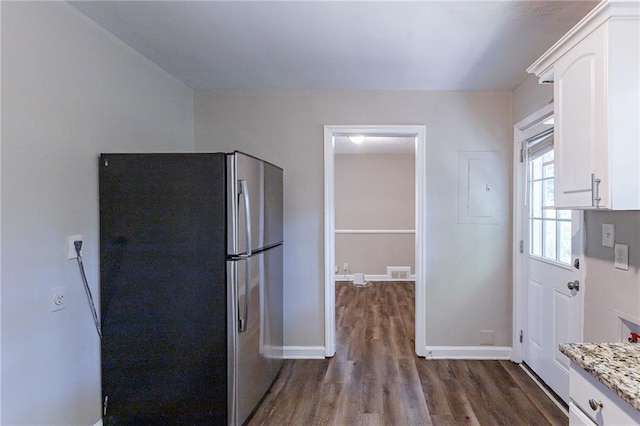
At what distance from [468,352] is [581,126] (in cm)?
232

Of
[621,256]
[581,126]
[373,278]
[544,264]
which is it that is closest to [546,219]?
[544,264]

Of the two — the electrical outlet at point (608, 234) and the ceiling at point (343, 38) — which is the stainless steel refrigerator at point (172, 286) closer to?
the ceiling at point (343, 38)

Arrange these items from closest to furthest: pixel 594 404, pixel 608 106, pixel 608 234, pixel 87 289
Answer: pixel 594 404 → pixel 608 106 → pixel 608 234 → pixel 87 289

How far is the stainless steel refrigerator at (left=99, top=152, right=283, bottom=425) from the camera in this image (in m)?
1.98

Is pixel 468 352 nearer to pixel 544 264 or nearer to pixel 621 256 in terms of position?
pixel 544 264

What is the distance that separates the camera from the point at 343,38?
2156 mm

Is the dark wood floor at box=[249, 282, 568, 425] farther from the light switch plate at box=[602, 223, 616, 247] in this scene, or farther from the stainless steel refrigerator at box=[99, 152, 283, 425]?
the light switch plate at box=[602, 223, 616, 247]

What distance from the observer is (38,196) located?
166 centimetres

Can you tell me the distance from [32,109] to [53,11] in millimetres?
550

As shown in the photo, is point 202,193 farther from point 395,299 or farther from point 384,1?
point 395,299

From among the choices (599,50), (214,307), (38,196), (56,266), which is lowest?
(214,307)

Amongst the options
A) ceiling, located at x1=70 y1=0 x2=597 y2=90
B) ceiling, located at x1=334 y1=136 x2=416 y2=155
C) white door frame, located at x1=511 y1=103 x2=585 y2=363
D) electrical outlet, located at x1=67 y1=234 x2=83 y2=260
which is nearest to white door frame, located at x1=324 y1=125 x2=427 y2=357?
ceiling, located at x1=70 y1=0 x2=597 y2=90

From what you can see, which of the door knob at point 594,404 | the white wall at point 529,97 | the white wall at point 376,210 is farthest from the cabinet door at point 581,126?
the white wall at point 376,210

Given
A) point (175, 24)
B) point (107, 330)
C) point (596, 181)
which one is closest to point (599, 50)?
point (596, 181)
